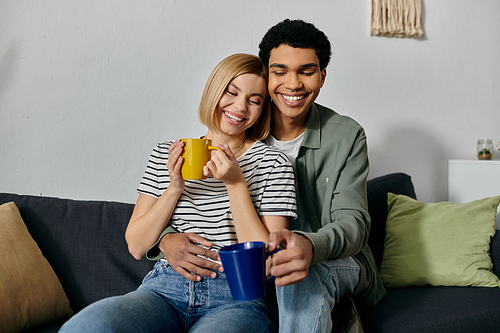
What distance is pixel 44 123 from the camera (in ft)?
5.49

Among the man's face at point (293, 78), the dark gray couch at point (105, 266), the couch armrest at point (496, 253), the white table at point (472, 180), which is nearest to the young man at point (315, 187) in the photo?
the man's face at point (293, 78)

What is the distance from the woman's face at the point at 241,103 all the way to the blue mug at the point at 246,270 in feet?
1.80

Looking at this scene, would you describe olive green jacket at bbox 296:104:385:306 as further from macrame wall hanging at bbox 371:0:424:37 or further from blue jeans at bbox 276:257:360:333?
macrame wall hanging at bbox 371:0:424:37

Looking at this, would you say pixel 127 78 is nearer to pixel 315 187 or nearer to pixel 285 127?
pixel 285 127

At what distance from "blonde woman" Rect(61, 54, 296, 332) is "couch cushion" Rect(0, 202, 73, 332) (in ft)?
1.19

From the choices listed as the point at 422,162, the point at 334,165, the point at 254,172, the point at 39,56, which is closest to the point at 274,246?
the point at 254,172

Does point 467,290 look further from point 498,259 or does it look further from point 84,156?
point 84,156

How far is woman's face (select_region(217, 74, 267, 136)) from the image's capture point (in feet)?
3.88

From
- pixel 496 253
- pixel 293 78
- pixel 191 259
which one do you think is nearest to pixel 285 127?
pixel 293 78

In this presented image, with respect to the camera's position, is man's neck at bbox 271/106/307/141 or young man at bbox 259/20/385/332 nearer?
young man at bbox 259/20/385/332

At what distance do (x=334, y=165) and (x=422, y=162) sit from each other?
1226 millimetres

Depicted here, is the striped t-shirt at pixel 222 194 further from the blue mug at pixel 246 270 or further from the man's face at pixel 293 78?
the blue mug at pixel 246 270

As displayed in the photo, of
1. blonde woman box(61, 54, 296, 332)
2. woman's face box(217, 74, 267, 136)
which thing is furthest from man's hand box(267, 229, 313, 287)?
woman's face box(217, 74, 267, 136)

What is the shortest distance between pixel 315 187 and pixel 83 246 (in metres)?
0.88
